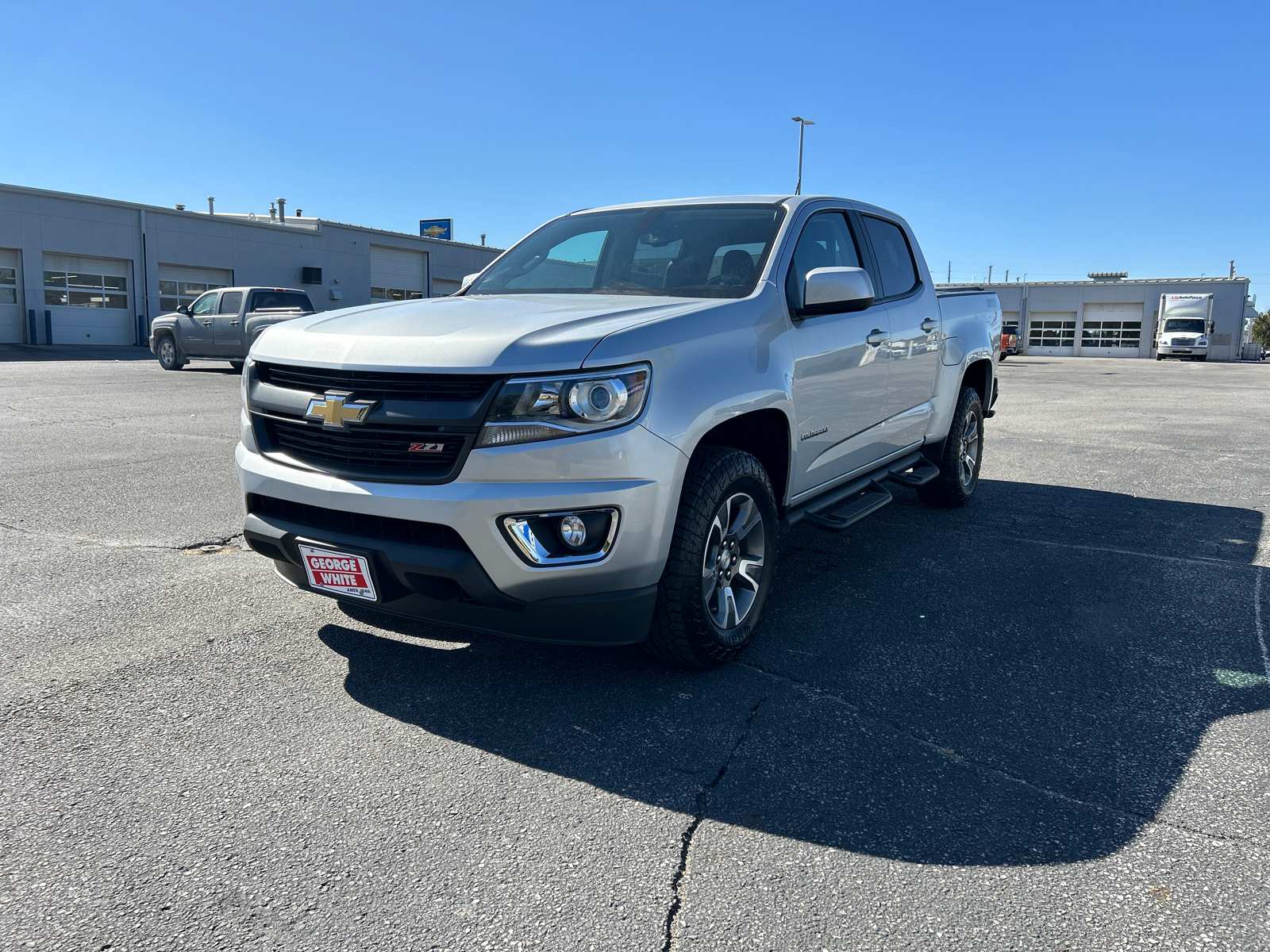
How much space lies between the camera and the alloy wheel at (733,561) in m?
3.40

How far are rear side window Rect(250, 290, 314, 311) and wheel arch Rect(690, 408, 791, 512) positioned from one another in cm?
1739

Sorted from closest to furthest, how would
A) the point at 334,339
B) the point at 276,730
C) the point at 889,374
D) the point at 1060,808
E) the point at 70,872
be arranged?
1. the point at 70,872
2. the point at 1060,808
3. the point at 276,730
4. the point at 334,339
5. the point at 889,374

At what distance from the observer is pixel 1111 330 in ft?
202

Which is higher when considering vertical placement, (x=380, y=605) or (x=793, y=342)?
(x=793, y=342)

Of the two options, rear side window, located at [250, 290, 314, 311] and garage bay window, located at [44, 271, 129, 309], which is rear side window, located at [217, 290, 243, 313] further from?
garage bay window, located at [44, 271, 129, 309]

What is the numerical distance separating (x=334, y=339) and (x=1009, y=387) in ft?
67.5

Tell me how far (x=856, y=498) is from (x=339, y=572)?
9.68 feet

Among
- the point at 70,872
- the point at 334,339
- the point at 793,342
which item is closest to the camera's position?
the point at 70,872

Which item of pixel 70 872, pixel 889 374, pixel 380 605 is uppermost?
pixel 889 374

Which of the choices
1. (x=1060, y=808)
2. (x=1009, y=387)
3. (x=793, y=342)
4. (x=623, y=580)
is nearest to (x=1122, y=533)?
(x=793, y=342)

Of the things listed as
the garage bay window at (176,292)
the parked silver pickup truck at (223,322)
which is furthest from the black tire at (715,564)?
the garage bay window at (176,292)

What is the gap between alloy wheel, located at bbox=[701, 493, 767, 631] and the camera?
3404 millimetres

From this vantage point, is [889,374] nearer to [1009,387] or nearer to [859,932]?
[859,932]

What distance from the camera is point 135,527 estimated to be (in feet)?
18.0
